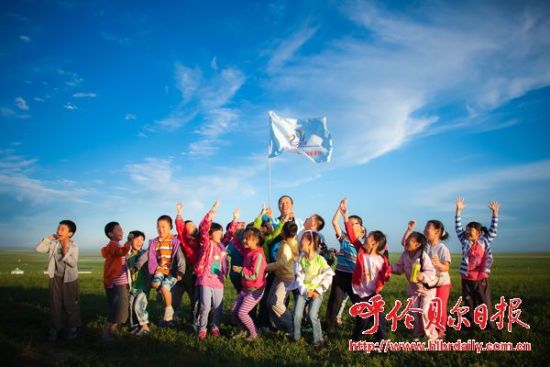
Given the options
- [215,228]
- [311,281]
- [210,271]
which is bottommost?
[311,281]

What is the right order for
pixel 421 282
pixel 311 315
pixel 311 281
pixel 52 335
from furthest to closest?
1. pixel 52 335
2. pixel 311 281
3. pixel 311 315
4. pixel 421 282

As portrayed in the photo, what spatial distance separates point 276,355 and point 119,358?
286 cm

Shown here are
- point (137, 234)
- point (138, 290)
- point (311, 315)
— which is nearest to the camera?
point (311, 315)

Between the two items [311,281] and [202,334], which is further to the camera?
[202,334]

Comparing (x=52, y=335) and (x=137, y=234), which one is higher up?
(x=137, y=234)

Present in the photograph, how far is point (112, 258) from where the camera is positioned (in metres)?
7.64

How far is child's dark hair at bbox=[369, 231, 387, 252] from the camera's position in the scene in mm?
7125

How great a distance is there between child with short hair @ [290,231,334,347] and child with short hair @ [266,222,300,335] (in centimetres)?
36

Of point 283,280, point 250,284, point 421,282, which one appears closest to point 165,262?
point 250,284

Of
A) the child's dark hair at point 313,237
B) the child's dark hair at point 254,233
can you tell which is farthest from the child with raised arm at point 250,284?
the child's dark hair at point 313,237

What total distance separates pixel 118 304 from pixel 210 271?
2.03 meters

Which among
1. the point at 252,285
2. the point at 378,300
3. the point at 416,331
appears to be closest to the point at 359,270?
the point at 378,300

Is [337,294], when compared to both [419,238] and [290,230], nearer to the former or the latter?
[290,230]

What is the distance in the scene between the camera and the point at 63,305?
7.55m
